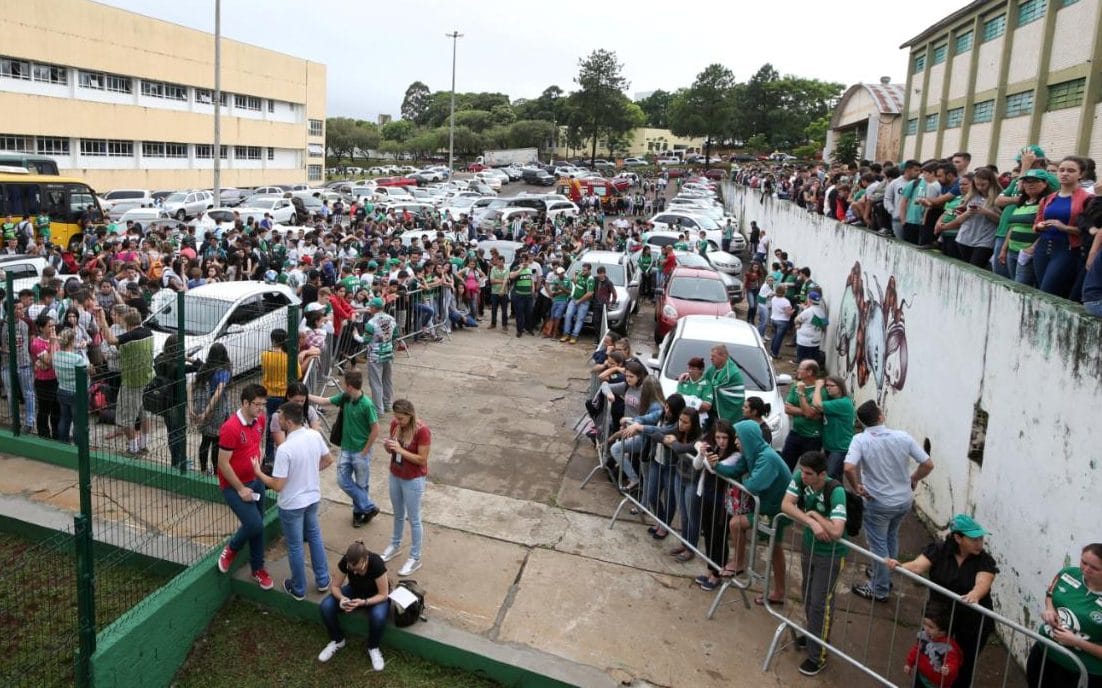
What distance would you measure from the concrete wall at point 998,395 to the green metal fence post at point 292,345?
6757mm

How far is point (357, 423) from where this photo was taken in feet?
24.5

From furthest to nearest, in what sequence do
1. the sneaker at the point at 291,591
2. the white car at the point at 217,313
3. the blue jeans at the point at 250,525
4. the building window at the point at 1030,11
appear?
the building window at the point at 1030,11 → the white car at the point at 217,313 → the sneaker at the point at 291,591 → the blue jeans at the point at 250,525

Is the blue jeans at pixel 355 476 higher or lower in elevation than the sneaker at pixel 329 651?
higher

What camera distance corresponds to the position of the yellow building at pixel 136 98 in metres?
38.4

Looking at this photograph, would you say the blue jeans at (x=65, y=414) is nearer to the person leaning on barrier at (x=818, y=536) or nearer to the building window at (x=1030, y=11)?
the person leaning on barrier at (x=818, y=536)

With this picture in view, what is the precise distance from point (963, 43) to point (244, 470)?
33.0m

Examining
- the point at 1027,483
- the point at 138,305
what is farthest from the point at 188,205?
the point at 1027,483

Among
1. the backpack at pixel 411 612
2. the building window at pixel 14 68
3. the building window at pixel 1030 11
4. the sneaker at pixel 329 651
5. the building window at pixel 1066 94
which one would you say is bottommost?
the sneaker at pixel 329 651

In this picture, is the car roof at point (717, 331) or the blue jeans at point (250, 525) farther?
the car roof at point (717, 331)

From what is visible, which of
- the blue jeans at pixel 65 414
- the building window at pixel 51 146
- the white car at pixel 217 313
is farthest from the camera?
the building window at pixel 51 146

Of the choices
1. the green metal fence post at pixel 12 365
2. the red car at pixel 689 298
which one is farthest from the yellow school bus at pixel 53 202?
the red car at pixel 689 298

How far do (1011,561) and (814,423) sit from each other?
2.38 m

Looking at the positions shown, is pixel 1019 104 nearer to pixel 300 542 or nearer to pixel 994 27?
pixel 994 27

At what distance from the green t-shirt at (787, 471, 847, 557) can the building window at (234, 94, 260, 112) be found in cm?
5580
